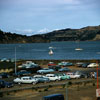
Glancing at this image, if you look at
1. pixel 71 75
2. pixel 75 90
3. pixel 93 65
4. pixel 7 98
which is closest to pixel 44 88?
pixel 75 90

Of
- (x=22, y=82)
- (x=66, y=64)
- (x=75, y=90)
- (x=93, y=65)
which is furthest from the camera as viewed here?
(x=66, y=64)

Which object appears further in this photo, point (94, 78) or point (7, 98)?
point (94, 78)

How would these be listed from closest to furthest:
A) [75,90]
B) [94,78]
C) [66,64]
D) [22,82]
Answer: [75,90], [22,82], [94,78], [66,64]

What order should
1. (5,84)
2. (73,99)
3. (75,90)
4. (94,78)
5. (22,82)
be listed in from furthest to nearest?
(94,78) → (22,82) → (5,84) → (75,90) → (73,99)

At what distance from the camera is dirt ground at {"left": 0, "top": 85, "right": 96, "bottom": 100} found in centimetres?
2875

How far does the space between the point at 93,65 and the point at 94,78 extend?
58.7 ft

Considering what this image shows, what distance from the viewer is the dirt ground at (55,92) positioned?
28.8 metres

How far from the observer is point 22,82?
38562 millimetres

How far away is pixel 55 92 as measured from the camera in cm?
3116

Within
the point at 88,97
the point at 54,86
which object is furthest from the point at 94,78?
the point at 88,97

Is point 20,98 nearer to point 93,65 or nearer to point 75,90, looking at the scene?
point 75,90

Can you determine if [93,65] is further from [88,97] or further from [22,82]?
[88,97]

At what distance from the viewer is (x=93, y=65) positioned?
5991cm

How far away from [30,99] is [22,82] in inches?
422
